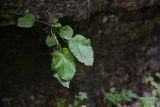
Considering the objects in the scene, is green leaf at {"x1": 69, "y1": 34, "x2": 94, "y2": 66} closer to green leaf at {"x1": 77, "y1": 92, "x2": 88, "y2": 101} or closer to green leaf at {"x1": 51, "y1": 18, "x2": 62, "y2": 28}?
green leaf at {"x1": 51, "y1": 18, "x2": 62, "y2": 28}

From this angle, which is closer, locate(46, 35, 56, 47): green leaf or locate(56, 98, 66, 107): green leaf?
locate(46, 35, 56, 47): green leaf

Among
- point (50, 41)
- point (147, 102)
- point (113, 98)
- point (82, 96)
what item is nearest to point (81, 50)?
point (50, 41)

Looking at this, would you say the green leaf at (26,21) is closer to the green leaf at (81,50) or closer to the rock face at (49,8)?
the rock face at (49,8)

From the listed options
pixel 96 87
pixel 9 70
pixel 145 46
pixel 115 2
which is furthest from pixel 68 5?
pixel 145 46

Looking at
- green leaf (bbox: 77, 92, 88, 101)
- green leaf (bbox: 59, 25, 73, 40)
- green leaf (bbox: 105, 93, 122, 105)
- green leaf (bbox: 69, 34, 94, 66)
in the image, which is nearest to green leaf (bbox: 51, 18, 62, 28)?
green leaf (bbox: 59, 25, 73, 40)

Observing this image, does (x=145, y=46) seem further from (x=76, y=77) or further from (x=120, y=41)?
(x=76, y=77)

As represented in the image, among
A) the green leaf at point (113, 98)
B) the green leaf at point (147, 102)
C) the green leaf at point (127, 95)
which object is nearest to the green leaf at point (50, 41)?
the green leaf at point (147, 102)
